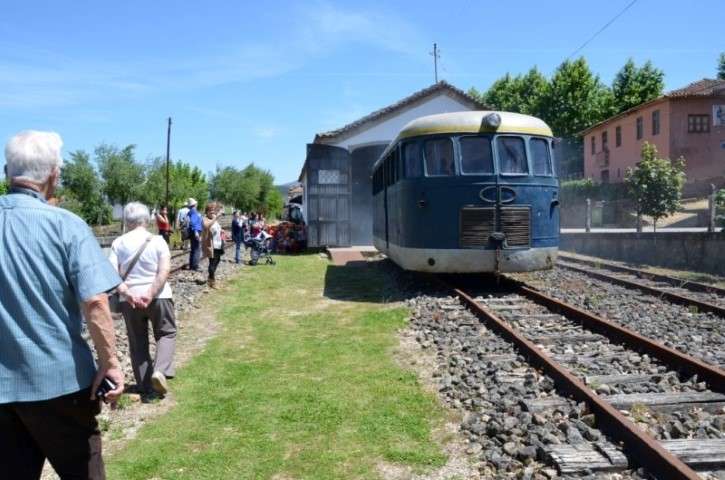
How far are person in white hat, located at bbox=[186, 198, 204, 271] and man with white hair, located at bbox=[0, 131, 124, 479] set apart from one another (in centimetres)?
1208

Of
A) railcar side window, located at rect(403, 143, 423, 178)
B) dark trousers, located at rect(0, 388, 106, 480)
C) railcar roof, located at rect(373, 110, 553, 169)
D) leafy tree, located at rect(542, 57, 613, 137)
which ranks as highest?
leafy tree, located at rect(542, 57, 613, 137)

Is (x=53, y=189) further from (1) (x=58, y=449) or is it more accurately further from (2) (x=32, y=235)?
(1) (x=58, y=449)

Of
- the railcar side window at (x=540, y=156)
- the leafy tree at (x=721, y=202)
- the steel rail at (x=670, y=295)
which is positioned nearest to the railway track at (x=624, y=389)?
the steel rail at (x=670, y=295)

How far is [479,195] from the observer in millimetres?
9852

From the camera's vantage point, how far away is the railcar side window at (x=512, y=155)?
394 inches

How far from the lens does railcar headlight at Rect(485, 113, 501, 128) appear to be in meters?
10.0

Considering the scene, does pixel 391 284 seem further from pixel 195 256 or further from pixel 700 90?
pixel 700 90

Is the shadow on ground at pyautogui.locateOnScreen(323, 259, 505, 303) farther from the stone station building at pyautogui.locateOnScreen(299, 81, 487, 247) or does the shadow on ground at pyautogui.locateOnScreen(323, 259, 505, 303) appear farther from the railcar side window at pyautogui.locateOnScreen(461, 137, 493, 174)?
the stone station building at pyautogui.locateOnScreen(299, 81, 487, 247)

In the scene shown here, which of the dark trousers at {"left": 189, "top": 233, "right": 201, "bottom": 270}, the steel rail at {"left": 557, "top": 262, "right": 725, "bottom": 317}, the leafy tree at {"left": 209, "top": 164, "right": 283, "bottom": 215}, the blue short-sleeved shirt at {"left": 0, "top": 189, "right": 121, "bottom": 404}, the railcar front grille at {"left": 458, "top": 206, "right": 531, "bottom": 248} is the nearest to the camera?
the blue short-sleeved shirt at {"left": 0, "top": 189, "right": 121, "bottom": 404}

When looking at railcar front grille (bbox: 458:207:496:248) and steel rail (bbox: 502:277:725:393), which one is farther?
railcar front grille (bbox: 458:207:496:248)

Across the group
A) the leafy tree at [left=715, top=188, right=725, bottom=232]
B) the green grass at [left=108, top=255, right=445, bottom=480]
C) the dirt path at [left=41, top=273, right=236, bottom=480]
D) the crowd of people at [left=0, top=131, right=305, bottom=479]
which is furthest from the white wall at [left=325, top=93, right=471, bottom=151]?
the crowd of people at [left=0, top=131, right=305, bottom=479]

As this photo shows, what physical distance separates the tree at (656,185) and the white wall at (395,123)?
9008 mm

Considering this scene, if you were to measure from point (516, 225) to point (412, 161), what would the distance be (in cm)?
204

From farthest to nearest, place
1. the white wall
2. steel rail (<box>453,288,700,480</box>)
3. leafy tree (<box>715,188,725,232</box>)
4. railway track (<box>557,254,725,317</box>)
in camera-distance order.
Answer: the white wall < leafy tree (<box>715,188,725,232</box>) < railway track (<box>557,254,725,317</box>) < steel rail (<box>453,288,700,480</box>)
